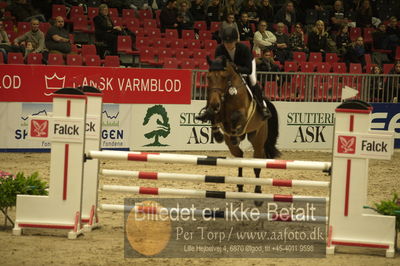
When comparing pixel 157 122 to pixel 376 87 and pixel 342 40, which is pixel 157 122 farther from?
pixel 342 40

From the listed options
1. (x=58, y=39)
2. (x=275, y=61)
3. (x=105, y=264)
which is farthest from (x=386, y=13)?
(x=105, y=264)

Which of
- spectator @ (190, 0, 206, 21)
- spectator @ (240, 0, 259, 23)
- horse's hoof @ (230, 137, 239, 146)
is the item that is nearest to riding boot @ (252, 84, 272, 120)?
horse's hoof @ (230, 137, 239, 146)

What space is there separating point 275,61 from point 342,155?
10.5 m

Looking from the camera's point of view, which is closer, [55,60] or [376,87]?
[55,60]

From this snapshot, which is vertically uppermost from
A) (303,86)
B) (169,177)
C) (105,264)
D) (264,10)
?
(264,10)

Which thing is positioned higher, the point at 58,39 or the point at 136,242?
the point at 58,39

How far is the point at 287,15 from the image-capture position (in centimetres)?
2114

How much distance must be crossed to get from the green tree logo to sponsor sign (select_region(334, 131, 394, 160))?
7.55m

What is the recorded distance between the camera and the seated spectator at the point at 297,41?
19375 millimetres

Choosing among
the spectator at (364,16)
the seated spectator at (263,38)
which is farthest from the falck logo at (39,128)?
the spectator at (364,16)

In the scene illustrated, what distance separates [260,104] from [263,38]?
362 inches

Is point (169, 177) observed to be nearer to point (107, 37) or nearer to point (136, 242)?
point (136, 242)

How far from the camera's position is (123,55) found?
701 inches

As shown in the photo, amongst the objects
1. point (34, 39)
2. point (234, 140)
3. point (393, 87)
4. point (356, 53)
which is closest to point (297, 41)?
point (356, 53)
